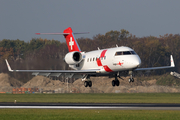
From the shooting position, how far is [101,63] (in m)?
38.5

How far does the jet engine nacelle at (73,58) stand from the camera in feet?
139

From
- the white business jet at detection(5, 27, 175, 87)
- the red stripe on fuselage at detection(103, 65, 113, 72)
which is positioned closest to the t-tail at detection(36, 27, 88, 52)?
the white business jet at detection(5, 27, 175, 87)

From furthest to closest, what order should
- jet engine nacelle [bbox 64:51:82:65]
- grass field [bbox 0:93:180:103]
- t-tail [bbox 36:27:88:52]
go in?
grass field [bbox 0:93:180:103]
t-tail [bbox 36:27:88:52]
jet engine nacelle [bbox 64:51:82:65]

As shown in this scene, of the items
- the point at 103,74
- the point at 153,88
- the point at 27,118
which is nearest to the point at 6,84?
the point at 153,88

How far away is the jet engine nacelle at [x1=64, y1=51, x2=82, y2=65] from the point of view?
42.4 m

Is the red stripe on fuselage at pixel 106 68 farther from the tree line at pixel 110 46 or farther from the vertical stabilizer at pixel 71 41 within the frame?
the tree line at pixel 110 46

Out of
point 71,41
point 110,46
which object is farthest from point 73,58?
point 110,46

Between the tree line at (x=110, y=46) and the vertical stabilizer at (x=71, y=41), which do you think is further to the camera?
the tree line at (x=110, y=46)

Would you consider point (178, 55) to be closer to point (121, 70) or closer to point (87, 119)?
point (121, 70)

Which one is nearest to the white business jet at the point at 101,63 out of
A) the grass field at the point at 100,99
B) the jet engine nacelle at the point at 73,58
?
the jet engine nacelle at the point at 73,58

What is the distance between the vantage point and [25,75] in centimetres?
7369

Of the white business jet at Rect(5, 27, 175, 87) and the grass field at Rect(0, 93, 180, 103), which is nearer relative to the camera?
the white business jet at Rect(5, 27, 175, 87)

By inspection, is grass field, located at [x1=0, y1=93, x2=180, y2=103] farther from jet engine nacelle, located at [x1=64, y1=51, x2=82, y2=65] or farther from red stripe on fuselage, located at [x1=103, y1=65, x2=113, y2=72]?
red stripe on fuselage, located at [x1=103, y1=65, x2=113, y2=72]

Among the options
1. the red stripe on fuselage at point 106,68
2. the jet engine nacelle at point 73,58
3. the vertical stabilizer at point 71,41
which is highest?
the vertical stabilizer at point 71,41
